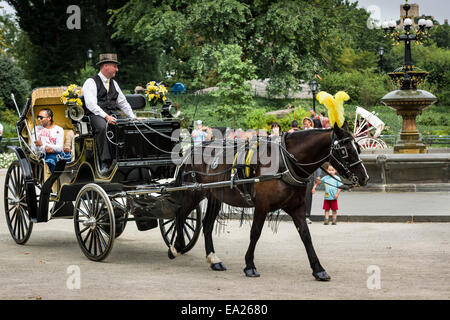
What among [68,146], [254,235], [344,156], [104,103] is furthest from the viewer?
[68,146]

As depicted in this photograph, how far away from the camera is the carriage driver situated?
9930 mm

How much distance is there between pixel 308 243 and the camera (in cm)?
841

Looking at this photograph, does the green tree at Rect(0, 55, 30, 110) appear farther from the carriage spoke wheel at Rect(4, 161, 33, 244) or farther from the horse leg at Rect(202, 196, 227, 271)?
the horse leg at Rect(202, 196, 227, 271)

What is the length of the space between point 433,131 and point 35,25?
26.6 meters

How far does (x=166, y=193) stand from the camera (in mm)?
9461

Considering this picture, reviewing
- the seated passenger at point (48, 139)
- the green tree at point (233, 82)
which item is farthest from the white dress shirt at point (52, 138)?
the green tree at point (233, 82)

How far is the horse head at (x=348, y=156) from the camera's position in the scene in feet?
27.6

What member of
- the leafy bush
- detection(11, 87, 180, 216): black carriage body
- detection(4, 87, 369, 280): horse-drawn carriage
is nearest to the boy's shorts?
detection(4, 87, 369, 280): horse-drawn carriage

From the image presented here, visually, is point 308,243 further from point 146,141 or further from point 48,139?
point 48,139

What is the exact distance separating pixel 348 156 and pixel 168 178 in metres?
2.83

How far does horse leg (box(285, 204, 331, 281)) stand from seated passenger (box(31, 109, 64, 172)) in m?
4.24

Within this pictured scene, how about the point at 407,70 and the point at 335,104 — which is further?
the point at 407,70

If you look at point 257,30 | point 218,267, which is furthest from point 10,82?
point 218,267
